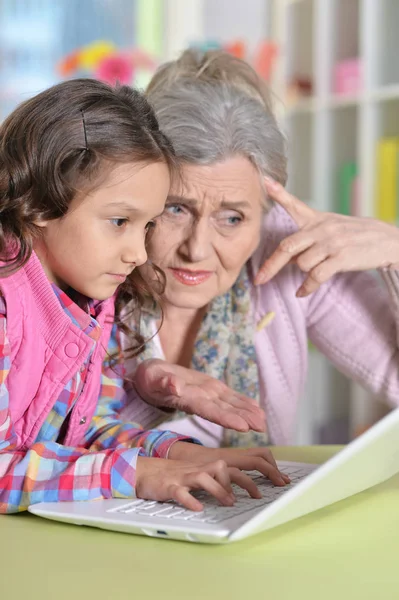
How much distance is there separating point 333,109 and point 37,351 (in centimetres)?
300

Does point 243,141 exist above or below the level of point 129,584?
above

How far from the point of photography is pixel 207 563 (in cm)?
86

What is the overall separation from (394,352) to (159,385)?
0.55 metres

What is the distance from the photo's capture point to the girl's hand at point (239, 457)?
3.76 ft

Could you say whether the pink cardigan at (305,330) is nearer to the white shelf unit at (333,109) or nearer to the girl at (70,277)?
the girl at (70,277)

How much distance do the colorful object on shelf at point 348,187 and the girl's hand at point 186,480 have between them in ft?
9.08

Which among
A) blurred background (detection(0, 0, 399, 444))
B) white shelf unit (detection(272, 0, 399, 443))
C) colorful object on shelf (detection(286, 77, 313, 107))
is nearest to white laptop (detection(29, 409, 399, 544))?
blurred background (detection(0, 0, 399, 444))

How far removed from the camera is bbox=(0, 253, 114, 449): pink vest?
113cm

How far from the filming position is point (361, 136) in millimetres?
3611

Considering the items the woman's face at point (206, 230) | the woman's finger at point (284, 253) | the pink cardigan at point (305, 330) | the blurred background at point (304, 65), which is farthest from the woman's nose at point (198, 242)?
the blurred background at point (304, 65)

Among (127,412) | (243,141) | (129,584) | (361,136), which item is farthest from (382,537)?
(361,136)

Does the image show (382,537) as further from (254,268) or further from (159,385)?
(254,268)

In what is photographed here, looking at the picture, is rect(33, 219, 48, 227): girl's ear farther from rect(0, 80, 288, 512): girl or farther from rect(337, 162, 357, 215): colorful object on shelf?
rect(337, 162, 357, 215): colorful object on shelf

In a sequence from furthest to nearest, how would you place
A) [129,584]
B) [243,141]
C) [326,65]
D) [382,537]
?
[326,65] → [243,141] → [382,537] → [129,584]
